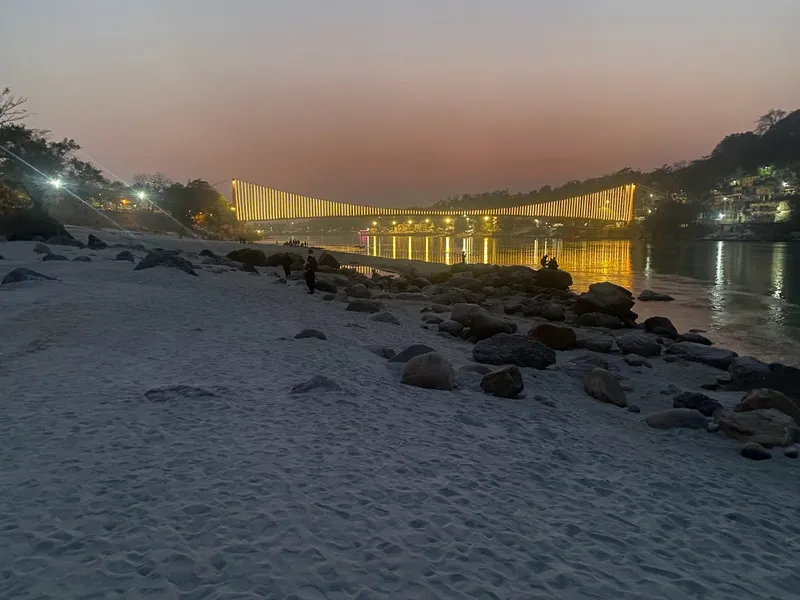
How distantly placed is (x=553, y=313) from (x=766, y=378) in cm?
845

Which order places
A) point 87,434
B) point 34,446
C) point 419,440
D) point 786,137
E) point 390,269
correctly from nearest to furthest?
point 34,446, point 87,434, point 419,440, point 390,269, point 786,137

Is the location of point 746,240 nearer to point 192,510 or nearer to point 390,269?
point 390,269

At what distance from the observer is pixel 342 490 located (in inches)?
150

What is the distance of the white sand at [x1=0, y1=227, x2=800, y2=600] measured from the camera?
9.44ft

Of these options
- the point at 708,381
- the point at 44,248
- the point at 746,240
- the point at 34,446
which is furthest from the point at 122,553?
the point at 746,240

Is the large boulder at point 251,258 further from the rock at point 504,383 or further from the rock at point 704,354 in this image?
the rock at point 504,383

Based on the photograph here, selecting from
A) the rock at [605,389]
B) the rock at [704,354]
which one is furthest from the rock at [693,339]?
the rock at [605,389]

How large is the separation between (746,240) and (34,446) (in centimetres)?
11064

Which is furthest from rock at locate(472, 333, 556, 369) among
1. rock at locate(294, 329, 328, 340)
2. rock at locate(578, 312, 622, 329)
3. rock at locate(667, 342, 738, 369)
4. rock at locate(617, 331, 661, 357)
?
rock at locate(578, 312, 622, 329)

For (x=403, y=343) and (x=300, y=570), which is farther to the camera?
(x=403, y=343)

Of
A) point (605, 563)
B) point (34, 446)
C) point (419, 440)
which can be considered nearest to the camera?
point (605, 563)

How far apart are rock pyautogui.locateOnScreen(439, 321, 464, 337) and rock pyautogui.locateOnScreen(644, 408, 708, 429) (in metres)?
6.05

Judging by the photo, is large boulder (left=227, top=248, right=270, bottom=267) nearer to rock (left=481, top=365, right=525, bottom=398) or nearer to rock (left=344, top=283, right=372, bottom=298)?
rock (left=344, top=283, right=372, bottom=298)

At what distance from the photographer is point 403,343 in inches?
408
